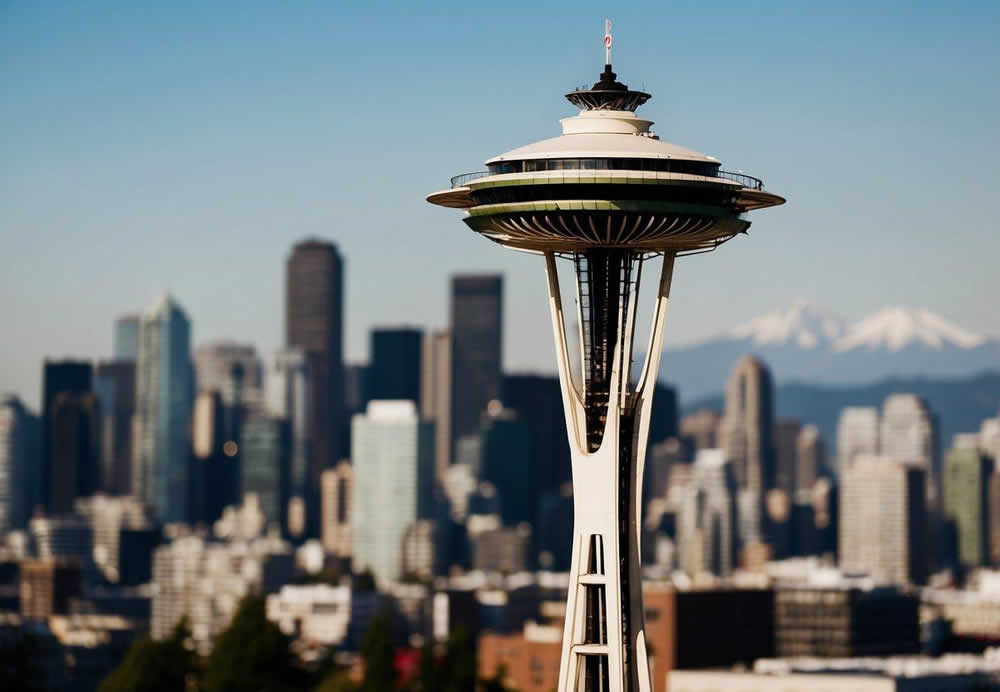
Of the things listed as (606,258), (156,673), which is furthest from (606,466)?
(156,673)

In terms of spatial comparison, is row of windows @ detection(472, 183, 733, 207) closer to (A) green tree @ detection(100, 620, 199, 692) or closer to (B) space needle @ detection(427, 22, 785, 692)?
(B) space needle @ detection(427, 22, 785, 692)

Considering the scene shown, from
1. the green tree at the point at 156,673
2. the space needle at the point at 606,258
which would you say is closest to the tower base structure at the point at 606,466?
the space needle at the point at 606,258

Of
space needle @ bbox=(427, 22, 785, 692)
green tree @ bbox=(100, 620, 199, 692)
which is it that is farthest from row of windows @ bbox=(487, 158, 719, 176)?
green tree @ bbox=(100, 620, 199, 692)

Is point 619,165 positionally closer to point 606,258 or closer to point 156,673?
point 606,258

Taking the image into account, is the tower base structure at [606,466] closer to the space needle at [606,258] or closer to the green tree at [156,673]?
the space needle at [606,258]

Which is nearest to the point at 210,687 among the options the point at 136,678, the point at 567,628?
the point at 136,678

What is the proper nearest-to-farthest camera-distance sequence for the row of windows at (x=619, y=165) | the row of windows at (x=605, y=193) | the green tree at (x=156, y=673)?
the row of windows at (x=605, y=193)
the row of windows at (x=619, y=165)
the green tree at (x=156, y=673)

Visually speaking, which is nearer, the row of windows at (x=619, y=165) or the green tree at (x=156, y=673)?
the row of windows at (x=619, y=165)
